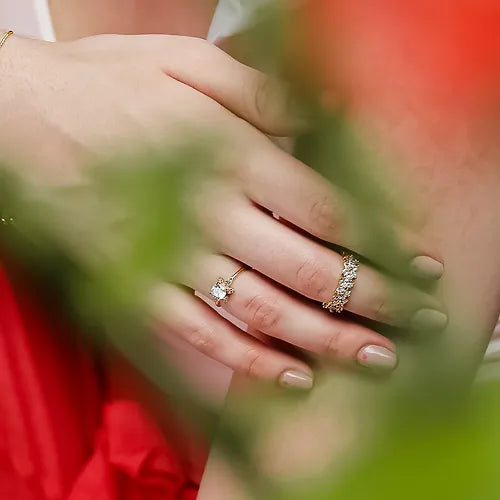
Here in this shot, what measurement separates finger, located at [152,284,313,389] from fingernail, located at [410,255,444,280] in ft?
0.18

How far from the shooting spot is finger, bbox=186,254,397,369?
28 centimetres

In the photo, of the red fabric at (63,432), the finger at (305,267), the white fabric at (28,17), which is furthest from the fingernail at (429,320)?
the white fabric at (28,17)

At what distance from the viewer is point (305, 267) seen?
34 centimetres

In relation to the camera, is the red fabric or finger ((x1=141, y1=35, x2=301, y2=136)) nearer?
finger ((x1=141, y1=35, x2=301, y2=136))

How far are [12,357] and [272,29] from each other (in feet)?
1.11

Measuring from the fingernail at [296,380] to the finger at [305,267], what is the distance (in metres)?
0.03

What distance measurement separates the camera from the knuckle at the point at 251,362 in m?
0.29

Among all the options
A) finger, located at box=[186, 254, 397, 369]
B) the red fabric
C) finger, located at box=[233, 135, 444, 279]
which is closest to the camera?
finger, located at box=[233, 135, 444, 279]

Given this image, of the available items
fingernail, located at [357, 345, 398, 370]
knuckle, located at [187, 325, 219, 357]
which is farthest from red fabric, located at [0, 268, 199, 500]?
fingernail, located at [357, 345, 398, 370]

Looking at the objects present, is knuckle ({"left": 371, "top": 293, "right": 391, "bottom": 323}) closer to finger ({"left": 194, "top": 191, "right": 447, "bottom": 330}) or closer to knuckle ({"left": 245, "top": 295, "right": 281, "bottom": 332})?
finger ({"left": 194, "top": 191, "right": 447, "bottom": 330})

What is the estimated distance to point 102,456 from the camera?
1.52 feet

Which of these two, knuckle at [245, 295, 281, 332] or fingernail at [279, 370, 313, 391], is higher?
knuckle at [245, 295, 281, 332]

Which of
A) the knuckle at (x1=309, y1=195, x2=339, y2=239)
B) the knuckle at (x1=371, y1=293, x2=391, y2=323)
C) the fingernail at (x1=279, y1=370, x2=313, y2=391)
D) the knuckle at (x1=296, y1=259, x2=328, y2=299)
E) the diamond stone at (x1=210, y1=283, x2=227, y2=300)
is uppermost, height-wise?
the knuckle at (x1=296, y1=259, x2=328, y2=299)

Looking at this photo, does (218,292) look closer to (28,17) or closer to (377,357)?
(377,357)
